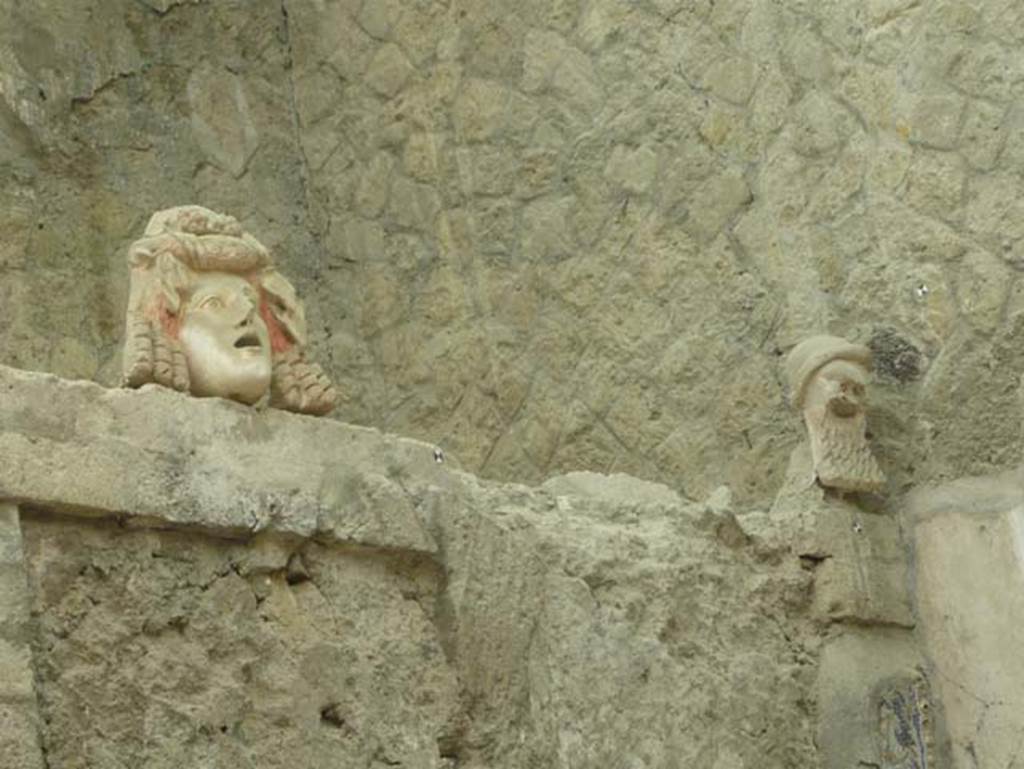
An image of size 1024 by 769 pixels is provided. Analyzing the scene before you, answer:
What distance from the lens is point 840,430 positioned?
15.5ft

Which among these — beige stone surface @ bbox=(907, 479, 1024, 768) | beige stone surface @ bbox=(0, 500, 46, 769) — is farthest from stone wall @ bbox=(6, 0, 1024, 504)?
beige stone surface @ bbox=(0, 500, 46, 769)

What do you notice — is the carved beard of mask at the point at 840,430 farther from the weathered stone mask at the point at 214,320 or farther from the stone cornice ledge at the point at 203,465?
the weathered stone mask at the point at 214,320

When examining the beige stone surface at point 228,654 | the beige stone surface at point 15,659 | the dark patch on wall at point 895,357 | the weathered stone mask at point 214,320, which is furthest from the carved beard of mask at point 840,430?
the beige stone surface at point 15,659

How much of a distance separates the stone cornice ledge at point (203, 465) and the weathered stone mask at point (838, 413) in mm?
1195

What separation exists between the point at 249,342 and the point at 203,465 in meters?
0.32

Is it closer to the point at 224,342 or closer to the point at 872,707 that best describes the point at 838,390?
the point at 872,707

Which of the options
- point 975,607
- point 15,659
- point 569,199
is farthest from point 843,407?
point 15,659

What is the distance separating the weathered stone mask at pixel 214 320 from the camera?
3.57 m

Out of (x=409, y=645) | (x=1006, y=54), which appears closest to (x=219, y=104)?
(x=1006, y=54)

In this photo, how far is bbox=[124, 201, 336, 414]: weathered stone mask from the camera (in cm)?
357

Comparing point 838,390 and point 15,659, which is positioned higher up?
point 838,390

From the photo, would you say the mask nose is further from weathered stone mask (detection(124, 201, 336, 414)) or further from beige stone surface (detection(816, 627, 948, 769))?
beige stone surface (detection(816, 627, 948, 769))

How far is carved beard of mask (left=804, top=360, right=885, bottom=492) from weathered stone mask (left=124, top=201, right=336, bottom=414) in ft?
4.74

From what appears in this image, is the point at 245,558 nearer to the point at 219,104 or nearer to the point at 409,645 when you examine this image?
→ the point at 409,645
